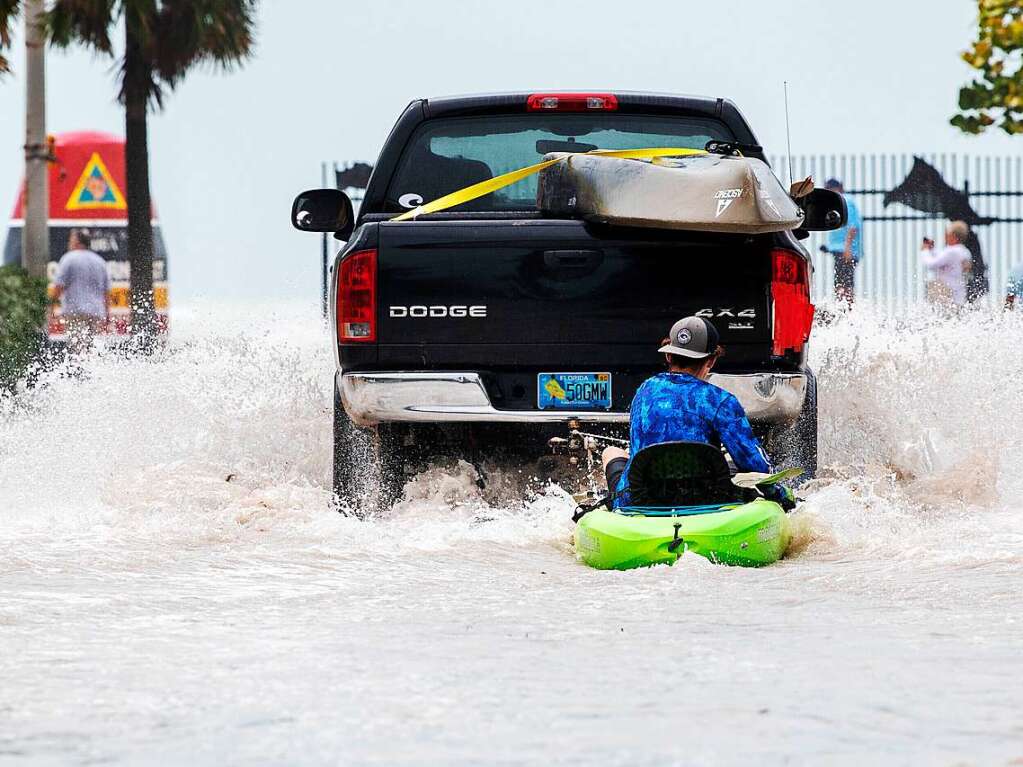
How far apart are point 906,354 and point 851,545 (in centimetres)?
392

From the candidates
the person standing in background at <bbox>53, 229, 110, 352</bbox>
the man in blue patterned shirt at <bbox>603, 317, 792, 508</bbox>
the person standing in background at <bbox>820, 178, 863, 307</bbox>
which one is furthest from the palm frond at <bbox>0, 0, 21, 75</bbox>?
the man in blue patterned shirt at <bbox>603, 317, 792, 508</bbox>

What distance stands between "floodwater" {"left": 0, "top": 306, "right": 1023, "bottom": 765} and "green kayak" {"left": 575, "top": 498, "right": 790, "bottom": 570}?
0.38 feet

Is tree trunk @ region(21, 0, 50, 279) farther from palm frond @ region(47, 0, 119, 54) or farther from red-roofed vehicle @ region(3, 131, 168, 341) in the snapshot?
red-roofed vehicle @ region(3, 131, 168, 341)

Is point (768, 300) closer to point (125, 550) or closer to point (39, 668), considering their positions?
point (125, 550)

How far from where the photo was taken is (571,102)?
A: 30.0 feet

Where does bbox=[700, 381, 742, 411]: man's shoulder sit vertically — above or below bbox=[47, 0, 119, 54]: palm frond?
below

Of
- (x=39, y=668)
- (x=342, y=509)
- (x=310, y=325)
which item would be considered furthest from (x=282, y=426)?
(x=39, y=668)

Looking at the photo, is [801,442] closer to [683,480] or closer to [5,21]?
[683,480]

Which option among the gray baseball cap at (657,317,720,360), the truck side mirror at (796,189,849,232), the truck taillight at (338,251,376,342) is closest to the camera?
the gray baseball cap at (657,317,720,360)

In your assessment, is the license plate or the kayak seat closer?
the kayak seat

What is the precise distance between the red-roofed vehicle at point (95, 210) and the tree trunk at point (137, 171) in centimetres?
548

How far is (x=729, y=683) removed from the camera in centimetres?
534

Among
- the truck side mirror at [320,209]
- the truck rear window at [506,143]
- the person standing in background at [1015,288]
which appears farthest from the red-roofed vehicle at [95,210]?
the truck rear window at [506,143]

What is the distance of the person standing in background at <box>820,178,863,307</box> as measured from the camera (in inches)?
809
